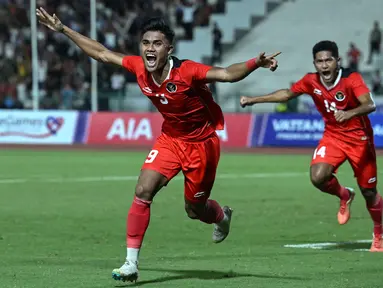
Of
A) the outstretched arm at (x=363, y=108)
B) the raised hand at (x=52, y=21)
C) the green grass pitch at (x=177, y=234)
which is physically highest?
the raised hand at (x=52, y=21)

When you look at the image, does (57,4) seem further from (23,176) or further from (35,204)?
(35,204)

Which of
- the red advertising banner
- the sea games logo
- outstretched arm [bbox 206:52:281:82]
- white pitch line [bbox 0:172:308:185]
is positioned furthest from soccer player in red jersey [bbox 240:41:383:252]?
the sea games logo

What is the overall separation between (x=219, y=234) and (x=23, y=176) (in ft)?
Answer: 39.6

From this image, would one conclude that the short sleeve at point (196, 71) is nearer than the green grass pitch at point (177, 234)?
Yes

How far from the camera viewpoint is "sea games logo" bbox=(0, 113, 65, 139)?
33.2m

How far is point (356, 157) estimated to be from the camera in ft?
39.1

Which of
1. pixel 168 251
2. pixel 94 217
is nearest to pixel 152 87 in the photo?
pixel 168 251

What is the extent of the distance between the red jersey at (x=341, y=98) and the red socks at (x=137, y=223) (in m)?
3.35

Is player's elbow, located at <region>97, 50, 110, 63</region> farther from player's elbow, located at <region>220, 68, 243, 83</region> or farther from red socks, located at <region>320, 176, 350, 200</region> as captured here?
red socks, located at <region>320, 176, 350, 200</region>

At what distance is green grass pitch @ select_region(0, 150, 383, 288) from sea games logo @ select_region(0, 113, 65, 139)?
961 cm

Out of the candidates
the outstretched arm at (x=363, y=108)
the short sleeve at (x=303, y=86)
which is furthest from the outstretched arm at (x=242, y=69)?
the short sleeve at (x=303, y=86)

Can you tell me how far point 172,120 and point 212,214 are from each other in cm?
128

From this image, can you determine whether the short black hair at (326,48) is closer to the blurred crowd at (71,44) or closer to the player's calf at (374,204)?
the player's calf at (374,204)

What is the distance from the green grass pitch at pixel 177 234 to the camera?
9172mm
